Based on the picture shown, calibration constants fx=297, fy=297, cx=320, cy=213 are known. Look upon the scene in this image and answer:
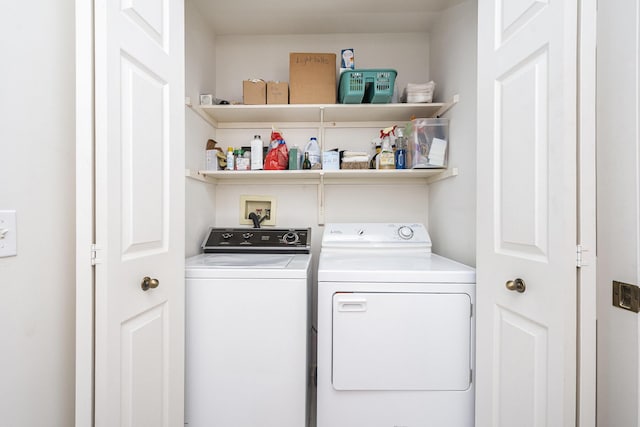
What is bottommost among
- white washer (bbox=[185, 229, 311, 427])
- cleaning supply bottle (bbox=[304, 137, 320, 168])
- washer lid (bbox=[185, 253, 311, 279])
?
white washer (bbox=[185, 229, 311, 427])

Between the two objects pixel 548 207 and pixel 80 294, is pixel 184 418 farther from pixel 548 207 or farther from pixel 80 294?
pixel 548 207

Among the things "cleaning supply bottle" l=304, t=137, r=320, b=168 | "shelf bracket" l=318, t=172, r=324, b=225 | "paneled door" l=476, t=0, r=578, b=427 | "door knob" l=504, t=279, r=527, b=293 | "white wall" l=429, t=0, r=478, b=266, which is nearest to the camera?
"paneled door" l=476, t=0, r=578, b=427

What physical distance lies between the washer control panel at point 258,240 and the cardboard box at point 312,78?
0.93m

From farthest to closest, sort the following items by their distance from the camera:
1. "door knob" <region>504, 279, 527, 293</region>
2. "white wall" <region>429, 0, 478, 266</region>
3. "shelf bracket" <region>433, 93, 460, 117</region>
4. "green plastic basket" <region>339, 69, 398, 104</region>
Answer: "green plastic basket" <region>339, 69, 398, 104</region> → "shelf bracket" <region>433, 93, 460, 117</region> → "white wall" <region>429, 0, 478, 266</region> → "door knob" <region>504, 279, 527, 293</region>

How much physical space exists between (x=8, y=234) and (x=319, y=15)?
213 centimetres

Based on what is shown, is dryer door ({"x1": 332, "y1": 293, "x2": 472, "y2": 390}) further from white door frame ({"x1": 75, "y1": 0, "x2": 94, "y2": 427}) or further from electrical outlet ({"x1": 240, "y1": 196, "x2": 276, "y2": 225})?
electrical outlet ({"x1": 240, "y1": 196, "x2": 276, "y2": 225})

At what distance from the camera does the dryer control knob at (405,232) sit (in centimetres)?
204

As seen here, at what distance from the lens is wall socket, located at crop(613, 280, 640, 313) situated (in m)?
0.85

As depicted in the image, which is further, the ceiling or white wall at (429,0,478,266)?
the ceiling

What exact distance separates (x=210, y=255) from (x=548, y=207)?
5.92ft

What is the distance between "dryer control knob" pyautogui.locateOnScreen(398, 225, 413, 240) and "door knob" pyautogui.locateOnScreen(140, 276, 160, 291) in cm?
151

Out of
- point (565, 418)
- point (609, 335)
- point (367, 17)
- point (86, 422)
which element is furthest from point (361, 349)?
point (367, 17)

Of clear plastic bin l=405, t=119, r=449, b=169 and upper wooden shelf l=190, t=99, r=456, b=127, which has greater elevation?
upper wooden shelf l=190, t=99, r=456, b=127

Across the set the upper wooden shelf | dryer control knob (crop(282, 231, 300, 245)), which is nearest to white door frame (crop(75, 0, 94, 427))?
the upper wooden shelf
